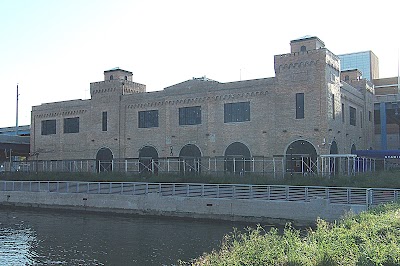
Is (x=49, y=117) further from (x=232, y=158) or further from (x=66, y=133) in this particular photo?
(x=232, y=158)

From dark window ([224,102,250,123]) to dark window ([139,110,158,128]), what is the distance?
28.4ft

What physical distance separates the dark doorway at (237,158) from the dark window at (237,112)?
7.79ft

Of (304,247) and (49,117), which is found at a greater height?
(49,117)

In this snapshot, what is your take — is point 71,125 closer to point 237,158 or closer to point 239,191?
point 237,158

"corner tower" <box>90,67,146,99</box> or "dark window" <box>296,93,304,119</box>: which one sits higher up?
"corner tower" <box>90,67,146,99</box>

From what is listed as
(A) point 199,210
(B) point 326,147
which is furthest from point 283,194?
(B) point 326,147

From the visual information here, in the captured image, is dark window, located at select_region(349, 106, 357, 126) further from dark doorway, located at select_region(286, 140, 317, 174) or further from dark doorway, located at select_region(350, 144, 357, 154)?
dark doorway, located at select_region(286, 140, 317, 174)

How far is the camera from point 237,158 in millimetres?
41125

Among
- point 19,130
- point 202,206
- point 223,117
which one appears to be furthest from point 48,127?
point 202,206

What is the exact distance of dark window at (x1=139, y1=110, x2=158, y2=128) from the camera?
155 feet

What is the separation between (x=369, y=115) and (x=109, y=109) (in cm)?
3123

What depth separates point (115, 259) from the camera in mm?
18266

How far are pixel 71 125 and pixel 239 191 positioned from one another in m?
31.6

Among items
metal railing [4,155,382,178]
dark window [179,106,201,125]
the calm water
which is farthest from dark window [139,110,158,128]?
the calm water
